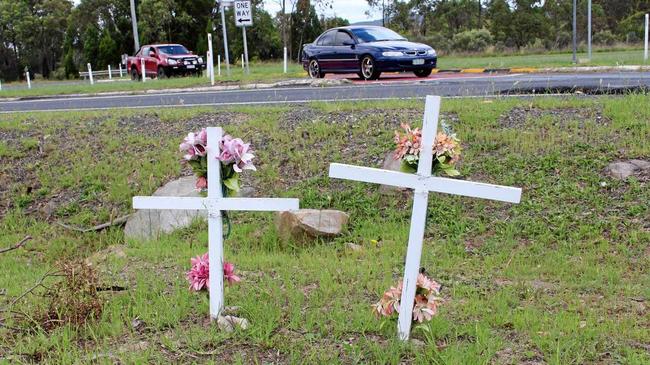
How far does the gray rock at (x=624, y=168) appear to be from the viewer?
20.5 feet

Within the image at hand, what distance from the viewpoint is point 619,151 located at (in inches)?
259

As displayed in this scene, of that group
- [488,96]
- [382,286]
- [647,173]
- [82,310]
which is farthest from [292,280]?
[488,96]

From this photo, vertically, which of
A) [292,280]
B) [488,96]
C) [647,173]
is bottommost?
[292,280]

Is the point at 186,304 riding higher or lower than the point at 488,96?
lower

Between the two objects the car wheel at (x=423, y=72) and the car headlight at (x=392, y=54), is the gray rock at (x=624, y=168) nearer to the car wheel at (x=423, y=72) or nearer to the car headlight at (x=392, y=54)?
the car headlight at (x=392, y=54)

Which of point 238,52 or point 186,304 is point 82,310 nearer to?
point 186,304

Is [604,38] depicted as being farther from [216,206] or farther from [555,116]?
[216,206]

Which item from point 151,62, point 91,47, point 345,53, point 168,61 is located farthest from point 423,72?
point 91,47

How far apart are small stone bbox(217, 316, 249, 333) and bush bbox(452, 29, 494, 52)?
35.4m

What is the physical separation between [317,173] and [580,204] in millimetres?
2766

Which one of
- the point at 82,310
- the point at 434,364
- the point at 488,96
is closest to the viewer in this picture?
the point at 434,364

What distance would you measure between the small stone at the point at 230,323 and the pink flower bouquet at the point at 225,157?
70cm

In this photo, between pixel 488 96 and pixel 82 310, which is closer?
pixel 82 310

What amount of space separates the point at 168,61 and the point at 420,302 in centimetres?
2196
